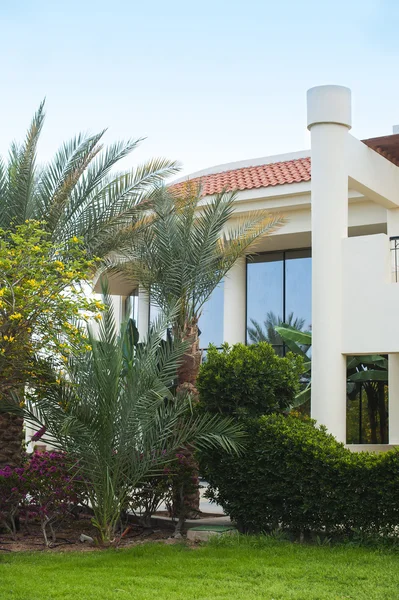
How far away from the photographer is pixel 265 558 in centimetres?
1025

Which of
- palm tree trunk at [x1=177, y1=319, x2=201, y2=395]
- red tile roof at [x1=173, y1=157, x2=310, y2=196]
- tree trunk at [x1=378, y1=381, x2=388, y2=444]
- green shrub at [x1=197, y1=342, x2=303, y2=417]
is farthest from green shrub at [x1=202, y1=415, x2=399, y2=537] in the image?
tree trunk at [x1=378, y1=381, x2=388, y2=444]

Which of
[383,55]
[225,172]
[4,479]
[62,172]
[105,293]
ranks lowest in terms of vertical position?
[4,479]

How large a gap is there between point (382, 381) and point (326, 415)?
6.94 m

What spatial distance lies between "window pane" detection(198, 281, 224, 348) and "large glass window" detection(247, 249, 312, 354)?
3.14 ft

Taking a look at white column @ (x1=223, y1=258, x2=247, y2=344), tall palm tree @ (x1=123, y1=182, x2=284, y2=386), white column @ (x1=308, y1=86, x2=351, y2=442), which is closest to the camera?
tall palm tree @ (x1=123, y1=182, x2=284, y2=386)

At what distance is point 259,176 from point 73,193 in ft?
26.8

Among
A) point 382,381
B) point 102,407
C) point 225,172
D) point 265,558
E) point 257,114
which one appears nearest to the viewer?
point 265,558

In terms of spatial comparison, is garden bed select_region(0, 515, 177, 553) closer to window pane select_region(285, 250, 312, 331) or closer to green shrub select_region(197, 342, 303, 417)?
green shrub select_region(197, 342, 303, 417)

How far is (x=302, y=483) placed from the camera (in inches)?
445

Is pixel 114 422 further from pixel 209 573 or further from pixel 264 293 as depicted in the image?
pixel 264 293

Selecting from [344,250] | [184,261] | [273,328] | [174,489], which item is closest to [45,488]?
[174,489]

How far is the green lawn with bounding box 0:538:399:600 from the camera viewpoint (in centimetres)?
851

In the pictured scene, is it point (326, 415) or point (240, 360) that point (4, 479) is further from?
point (326, 415)

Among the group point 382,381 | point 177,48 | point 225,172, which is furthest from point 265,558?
point 225,172
